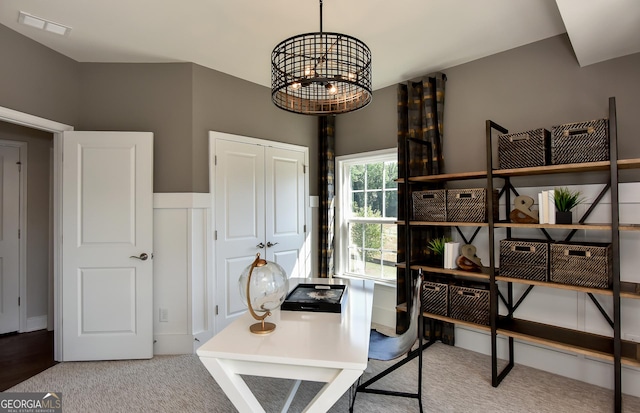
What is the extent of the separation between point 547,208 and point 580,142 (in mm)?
475

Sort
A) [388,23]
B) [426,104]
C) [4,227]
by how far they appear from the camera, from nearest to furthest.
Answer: [388,23] → [426,104] → [4,227]

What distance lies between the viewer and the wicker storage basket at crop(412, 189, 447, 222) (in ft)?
9.32

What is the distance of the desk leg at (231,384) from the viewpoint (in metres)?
1.45

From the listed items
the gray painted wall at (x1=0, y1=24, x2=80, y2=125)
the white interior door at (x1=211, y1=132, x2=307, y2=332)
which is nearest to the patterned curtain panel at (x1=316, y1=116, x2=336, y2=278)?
the white interior door at (x1=211, y1=132, x2=307, y2=332)

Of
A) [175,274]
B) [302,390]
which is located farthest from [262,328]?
[175,274]

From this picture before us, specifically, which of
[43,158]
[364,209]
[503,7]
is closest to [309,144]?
[364,209]

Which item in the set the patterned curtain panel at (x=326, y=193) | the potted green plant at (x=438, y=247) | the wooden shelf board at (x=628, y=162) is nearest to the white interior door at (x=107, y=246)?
the patterned curtain panel at (x=326, y=193)

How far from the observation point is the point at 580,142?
7.15 feet

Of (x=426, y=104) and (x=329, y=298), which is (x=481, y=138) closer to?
(x=426, y=104)

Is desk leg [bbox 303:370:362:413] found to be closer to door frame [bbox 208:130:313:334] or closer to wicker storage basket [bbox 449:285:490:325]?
wicker storage basket [bbox 449:285:490:325]

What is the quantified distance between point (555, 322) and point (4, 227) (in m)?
5.41

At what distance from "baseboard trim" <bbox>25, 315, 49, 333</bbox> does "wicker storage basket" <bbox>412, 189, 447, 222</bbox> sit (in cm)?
422

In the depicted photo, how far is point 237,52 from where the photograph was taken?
2.93 meters

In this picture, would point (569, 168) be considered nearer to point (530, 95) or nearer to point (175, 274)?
point (530, 95)
